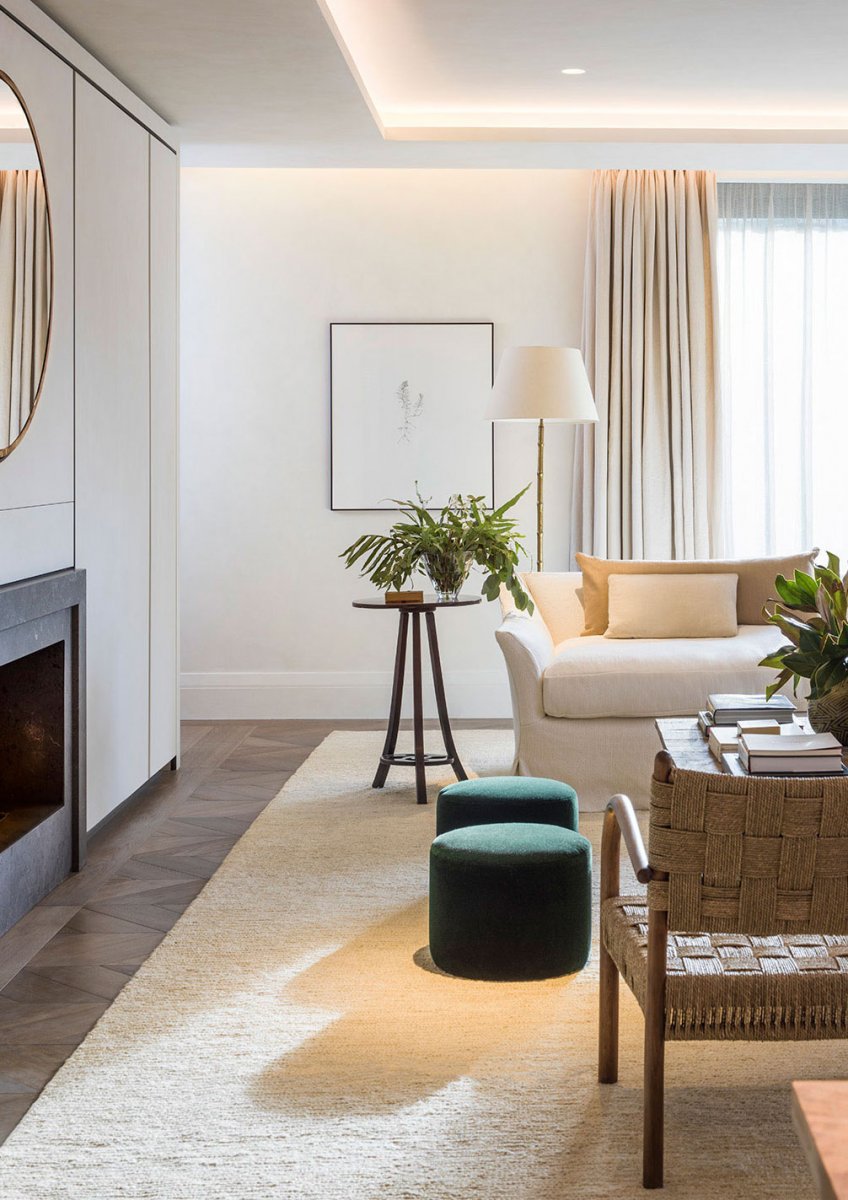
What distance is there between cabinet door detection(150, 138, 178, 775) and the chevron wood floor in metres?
0.32

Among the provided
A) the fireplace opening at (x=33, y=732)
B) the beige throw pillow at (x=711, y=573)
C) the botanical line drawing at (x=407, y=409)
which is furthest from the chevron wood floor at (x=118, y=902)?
the botanical line drawing at (x=407, y=409)

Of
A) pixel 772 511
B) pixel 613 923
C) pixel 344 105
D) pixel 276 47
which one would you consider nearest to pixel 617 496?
pixel 772 511

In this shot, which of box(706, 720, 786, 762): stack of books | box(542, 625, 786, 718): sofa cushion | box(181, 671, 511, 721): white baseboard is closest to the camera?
box(706, 720, 786, 762): stack of books

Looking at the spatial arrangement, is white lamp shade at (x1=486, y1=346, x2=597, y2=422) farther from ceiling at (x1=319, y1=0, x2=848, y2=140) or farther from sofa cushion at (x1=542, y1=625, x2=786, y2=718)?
sofa cushion at (x1=542, y1=625, x2=786, y2=718)

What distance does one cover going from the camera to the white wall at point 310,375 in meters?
6.71

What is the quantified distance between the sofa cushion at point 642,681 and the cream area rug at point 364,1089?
1347 millimetres

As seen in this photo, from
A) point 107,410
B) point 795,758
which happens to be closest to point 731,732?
point 795,758

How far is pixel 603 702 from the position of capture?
15.3ft

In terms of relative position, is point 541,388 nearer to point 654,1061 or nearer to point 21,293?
point 21,293

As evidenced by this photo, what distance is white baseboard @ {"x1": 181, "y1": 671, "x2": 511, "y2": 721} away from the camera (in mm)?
6852

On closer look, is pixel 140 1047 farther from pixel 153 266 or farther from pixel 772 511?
pixel 772 511

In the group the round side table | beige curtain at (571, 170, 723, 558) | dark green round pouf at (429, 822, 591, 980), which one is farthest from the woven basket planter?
beige curtain at (571, 170, 723, 558)

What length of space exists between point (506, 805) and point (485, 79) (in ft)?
10.8

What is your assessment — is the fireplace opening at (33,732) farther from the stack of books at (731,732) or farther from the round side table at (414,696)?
the stack of books at (731,732)
